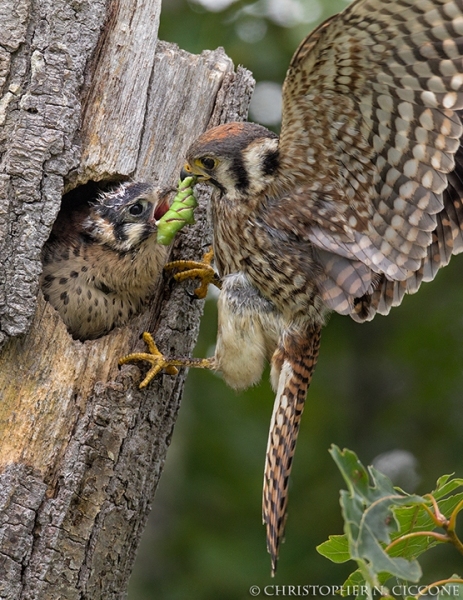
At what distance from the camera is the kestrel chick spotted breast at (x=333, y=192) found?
283cm

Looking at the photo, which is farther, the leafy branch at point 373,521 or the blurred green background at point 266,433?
the blurred green background at point 266,433

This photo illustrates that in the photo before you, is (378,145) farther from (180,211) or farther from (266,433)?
(266,433)

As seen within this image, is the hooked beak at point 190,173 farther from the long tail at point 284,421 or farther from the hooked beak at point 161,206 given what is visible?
the long tail at point 284,421

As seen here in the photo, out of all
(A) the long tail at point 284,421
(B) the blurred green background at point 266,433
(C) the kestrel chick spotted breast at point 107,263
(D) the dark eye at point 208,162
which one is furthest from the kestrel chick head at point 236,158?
(B) the blurred green background at point 266,433

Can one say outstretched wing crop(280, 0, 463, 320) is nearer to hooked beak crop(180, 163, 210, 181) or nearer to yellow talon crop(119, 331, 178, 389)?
hooked beak crop(180, 163, 210, 181)

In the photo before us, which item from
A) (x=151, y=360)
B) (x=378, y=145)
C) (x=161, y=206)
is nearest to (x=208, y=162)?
(x=161, y=206)

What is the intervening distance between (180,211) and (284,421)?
924 millimetres

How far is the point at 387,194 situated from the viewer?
3146mm

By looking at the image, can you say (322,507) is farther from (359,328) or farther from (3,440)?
(3,440)

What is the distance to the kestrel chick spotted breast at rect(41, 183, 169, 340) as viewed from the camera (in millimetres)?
Answer: 3570

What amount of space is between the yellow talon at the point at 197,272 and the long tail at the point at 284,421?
383mm

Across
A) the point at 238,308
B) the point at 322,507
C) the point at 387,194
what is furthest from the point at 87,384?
the point at 322,507

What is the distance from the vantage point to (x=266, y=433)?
4.79 metres

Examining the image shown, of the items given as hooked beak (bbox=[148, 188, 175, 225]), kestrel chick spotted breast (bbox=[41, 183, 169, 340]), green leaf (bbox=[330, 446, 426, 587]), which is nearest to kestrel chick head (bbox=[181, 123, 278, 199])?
hooked beak (bbox=[148, 188, 175, 225])
